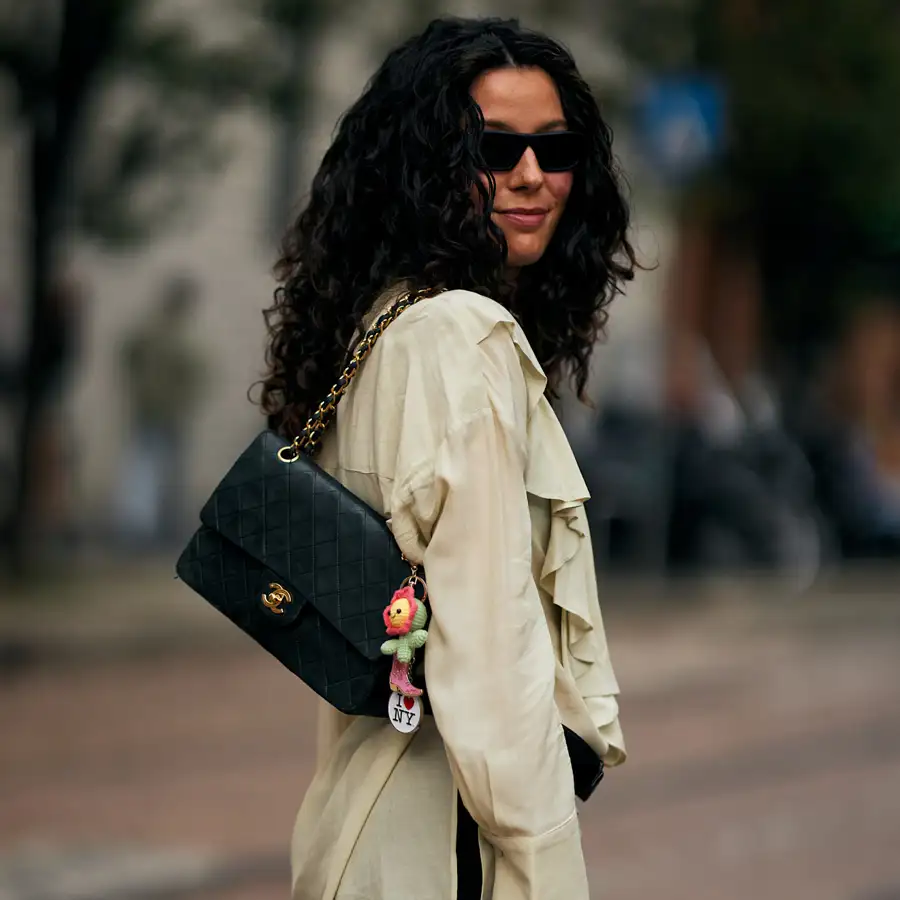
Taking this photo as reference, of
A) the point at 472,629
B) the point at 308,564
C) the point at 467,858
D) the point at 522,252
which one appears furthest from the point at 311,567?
the point at 522,252

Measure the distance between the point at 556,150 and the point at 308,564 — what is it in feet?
2.11

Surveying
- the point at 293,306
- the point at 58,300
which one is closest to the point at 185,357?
the point at 58,300

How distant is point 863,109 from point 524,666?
52.2ft

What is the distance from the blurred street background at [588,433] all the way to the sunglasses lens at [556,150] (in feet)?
1.91

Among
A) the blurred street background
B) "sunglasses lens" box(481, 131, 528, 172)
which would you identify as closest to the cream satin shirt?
"sunglasses lens" box(481, 131, 528, 172)

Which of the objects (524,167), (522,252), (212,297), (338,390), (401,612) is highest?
(524,167)

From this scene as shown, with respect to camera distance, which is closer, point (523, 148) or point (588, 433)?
point (523, 148)

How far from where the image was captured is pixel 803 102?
650 inches

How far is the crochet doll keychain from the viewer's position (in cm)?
189

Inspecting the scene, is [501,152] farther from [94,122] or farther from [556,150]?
[94,122]

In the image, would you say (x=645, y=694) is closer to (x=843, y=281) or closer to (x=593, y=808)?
(x=593, y=808)

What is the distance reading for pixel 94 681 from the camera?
28.5 ft

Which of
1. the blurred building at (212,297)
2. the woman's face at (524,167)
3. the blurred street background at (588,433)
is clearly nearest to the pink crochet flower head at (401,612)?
the woman's face at (524,167)

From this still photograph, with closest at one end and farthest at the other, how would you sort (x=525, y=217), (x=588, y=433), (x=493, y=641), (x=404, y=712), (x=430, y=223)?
(x=493, y=641) < (x=404, y=712) < (x=430, y=223) < (x=525, y=217) < (x=588, y=433)
